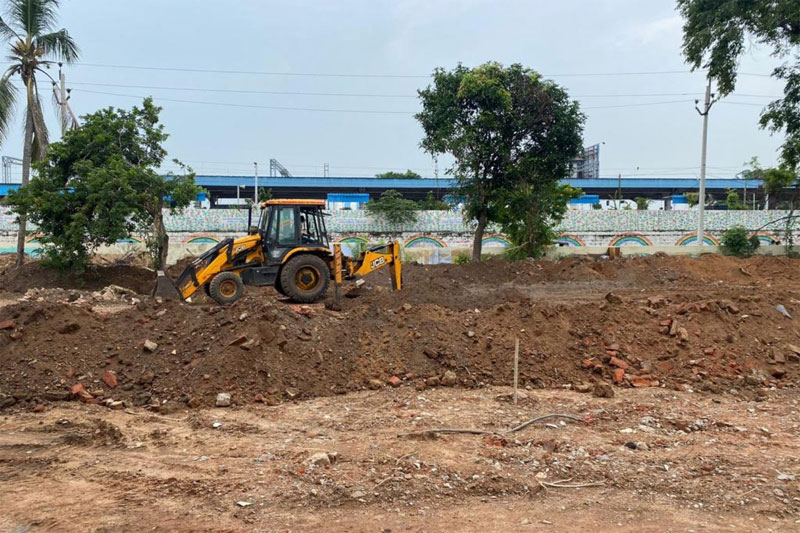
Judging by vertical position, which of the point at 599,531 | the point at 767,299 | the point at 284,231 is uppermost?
the point at 284,231

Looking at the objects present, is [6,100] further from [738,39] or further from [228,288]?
[738,39]

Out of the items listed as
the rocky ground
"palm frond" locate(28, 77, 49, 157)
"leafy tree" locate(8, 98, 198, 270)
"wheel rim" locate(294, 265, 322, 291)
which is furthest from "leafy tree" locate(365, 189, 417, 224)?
the rocky ground

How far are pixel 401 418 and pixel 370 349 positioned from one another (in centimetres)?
187

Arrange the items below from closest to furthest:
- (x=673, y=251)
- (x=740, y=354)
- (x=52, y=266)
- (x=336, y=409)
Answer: (x=336, y=409) < (x=740, y=354) < (x=52, y=266) < (x=673, y=251)

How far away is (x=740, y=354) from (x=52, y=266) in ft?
56.7

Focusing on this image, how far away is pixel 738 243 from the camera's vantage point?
23.9 meters

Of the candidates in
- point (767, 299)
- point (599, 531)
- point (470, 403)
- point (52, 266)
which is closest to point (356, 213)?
point (52, 266)

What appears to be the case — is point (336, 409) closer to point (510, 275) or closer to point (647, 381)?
point (647, 381)

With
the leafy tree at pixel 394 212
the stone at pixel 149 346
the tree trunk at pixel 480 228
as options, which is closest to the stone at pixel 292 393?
the stone at pixel 149 346

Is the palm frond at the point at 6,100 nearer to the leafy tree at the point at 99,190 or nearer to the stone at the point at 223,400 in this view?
the leafy tree at the point at 99,190

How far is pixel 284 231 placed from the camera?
41.1 ft

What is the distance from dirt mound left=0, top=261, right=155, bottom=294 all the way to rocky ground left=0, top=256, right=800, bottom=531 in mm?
8884

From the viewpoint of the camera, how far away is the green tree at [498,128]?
1975cm

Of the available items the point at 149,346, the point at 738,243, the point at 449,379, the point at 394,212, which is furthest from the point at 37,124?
the point at 738,243
